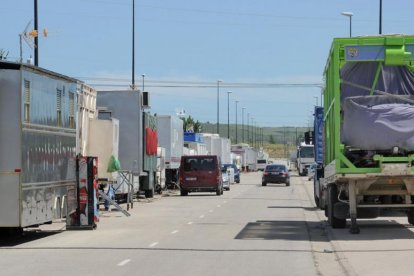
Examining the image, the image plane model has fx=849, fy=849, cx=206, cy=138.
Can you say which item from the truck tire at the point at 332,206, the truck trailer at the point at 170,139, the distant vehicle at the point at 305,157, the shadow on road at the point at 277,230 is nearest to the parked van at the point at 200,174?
the truck trailer at the point at 170,139

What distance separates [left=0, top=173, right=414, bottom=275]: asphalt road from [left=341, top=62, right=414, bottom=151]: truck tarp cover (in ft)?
7.09

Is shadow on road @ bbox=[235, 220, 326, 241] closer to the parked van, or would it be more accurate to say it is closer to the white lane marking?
the white lane marking

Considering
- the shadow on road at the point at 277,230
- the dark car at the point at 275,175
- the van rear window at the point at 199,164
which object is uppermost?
the van rear window at the point at 199,164

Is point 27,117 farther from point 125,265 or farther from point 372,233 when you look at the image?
point 372,233

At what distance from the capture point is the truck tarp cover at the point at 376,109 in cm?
1858

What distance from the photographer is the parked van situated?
44.9 metres

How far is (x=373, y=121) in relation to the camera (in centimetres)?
1877

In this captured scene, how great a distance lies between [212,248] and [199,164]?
2856cm

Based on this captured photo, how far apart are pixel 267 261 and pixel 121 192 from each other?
1902cm

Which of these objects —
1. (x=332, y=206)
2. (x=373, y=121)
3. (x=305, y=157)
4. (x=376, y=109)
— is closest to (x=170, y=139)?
(x=332, y=206)

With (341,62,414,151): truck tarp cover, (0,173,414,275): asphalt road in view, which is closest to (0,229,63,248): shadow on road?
(0,173,414,275): asphalt road

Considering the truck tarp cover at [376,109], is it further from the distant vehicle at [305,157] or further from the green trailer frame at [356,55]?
the distant vehicle at [305,157]

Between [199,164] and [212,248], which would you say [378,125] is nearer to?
[212,248]

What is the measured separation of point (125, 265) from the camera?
13773 millimetres
